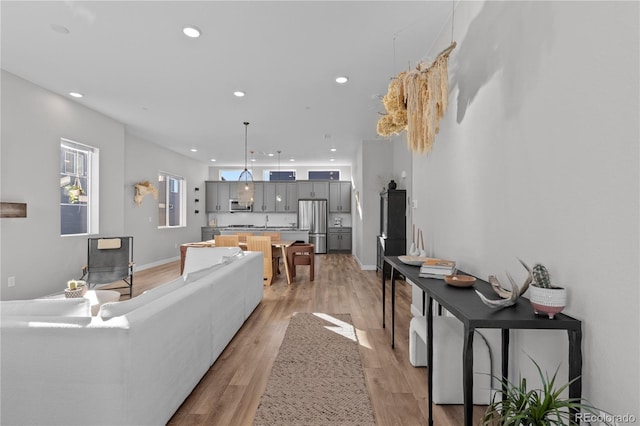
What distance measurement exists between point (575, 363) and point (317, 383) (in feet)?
5.18

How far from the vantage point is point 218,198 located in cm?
1040

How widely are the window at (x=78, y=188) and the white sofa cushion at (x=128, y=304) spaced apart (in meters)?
3.85

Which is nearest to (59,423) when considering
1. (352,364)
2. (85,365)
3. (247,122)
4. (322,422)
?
(85,365)

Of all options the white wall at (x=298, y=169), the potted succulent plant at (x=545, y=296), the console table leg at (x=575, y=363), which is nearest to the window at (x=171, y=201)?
the white wall at (x=298, y=169)

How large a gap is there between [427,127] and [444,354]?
1493mm

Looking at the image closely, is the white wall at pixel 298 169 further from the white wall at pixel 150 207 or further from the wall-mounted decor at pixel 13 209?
the wall-mounted decor at pixel 13 209

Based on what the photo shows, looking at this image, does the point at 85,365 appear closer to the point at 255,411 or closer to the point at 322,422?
the point at 255,411

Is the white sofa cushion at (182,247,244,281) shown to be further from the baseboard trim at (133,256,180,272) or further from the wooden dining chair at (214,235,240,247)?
the baseboard trim at (133,256,180,272)

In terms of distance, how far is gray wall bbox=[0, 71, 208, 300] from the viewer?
12.7ft

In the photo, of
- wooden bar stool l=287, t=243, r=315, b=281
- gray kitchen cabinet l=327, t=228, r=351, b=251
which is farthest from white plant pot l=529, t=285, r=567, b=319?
gray kitchen cabinet l=327, t=228, r=351, b=251

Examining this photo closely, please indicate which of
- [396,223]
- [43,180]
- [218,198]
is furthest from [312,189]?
[43,180]

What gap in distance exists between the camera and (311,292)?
497 cm

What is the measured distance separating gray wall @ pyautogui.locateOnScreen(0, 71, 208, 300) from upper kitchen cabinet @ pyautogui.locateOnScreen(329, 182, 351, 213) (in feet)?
19.4

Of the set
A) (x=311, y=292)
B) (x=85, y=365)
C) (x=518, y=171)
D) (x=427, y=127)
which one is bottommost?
(x=311, y=292)
